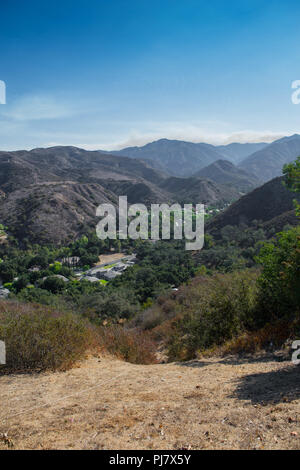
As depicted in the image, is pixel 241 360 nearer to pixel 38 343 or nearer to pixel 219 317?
pixel 219 317

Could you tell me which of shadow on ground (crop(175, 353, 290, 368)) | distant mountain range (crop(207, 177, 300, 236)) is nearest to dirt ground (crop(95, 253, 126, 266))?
distant mountain range (crop(207, 177, 300, 236))

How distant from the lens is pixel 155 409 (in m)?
4.29

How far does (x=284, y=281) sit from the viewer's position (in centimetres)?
664

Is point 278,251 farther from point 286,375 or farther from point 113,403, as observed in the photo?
point 113,403

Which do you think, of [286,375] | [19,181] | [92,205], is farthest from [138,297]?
[19,181]

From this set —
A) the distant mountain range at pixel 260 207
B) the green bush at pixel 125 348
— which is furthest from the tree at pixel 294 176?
the distant mountain range at pixel 260 207

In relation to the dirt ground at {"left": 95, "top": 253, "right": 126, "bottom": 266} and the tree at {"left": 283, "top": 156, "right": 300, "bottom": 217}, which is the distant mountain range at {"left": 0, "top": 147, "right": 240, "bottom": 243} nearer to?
the dirt ground at {"left": 95, "top": 253, "right": 126, "bottom": 266}

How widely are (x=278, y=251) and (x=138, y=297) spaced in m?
19.8

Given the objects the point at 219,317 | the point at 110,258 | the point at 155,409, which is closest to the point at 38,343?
the point at 155,409

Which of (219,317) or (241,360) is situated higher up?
(219,317)

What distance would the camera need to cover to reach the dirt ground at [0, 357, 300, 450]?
135 inches

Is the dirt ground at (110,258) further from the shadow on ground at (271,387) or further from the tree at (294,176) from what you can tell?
the shadow on ground at (271,387)

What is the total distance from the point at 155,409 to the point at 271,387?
2020 mm

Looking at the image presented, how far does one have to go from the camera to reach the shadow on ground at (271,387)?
440 centimetres
